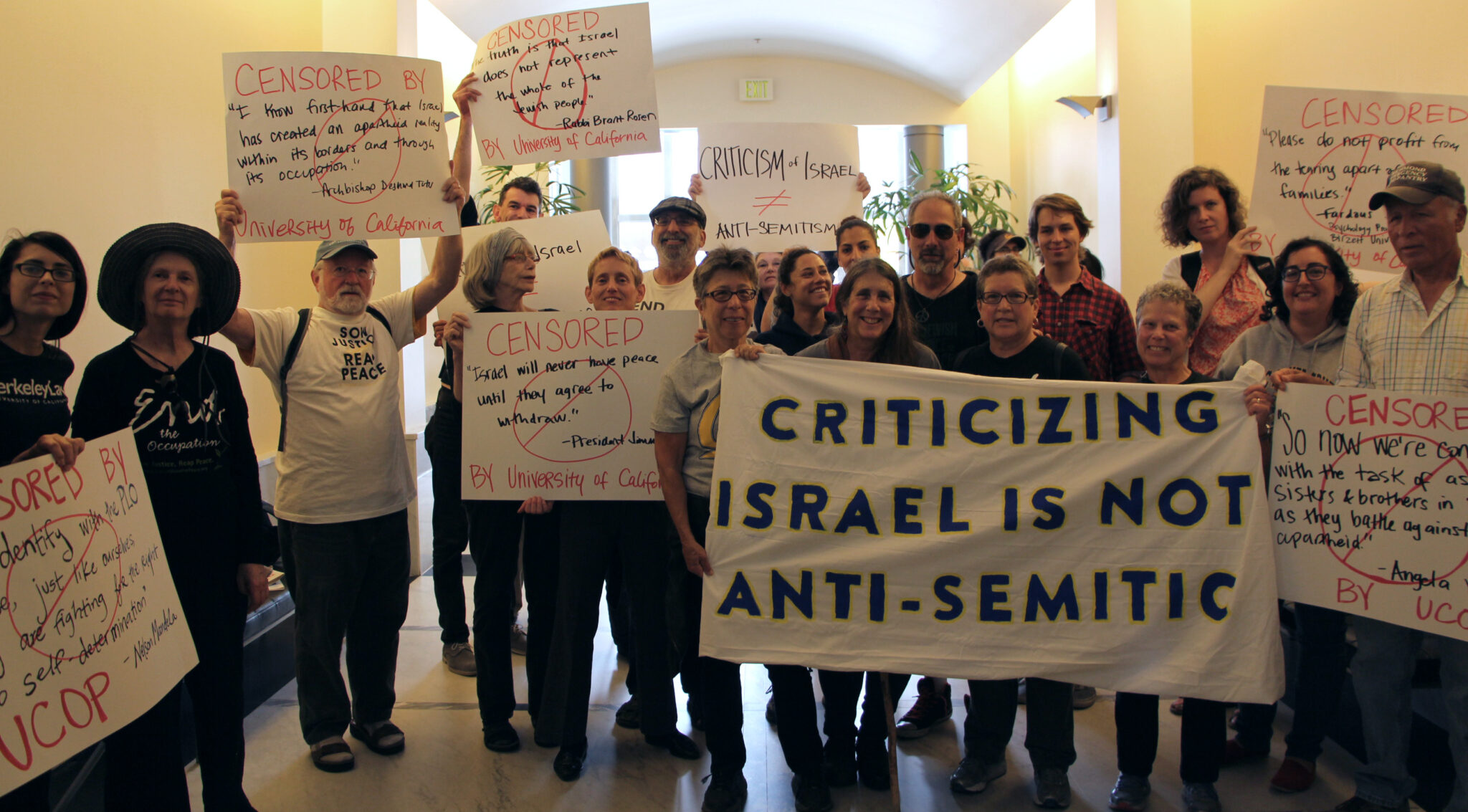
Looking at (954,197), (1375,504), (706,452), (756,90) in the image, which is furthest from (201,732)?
(756,90)

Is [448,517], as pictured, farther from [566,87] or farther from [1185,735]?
[1185,735]

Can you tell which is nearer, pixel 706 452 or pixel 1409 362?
pixel 1409 362

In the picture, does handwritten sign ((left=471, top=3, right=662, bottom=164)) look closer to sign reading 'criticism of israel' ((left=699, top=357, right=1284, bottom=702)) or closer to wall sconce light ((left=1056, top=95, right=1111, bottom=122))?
sign reading 'criticism of israel' ((left=699, top=357, right=1284, bottom=702))

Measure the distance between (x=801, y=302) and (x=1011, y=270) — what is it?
68cm

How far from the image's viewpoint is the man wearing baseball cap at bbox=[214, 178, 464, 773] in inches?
99.0

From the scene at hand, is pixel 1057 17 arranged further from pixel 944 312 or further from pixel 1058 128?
pixel 944 312

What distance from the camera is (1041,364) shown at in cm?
232

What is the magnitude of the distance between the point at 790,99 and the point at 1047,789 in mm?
7650

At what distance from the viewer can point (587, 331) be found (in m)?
2.54

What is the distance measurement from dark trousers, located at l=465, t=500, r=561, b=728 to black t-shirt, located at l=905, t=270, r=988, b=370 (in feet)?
4.12

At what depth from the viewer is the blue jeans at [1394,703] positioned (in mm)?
2049

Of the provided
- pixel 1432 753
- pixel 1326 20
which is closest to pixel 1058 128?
pixel 1326 20

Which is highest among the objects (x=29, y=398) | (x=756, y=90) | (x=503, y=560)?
(x=756, y=90)

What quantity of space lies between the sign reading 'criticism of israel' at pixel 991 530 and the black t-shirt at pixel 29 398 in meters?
1.40
